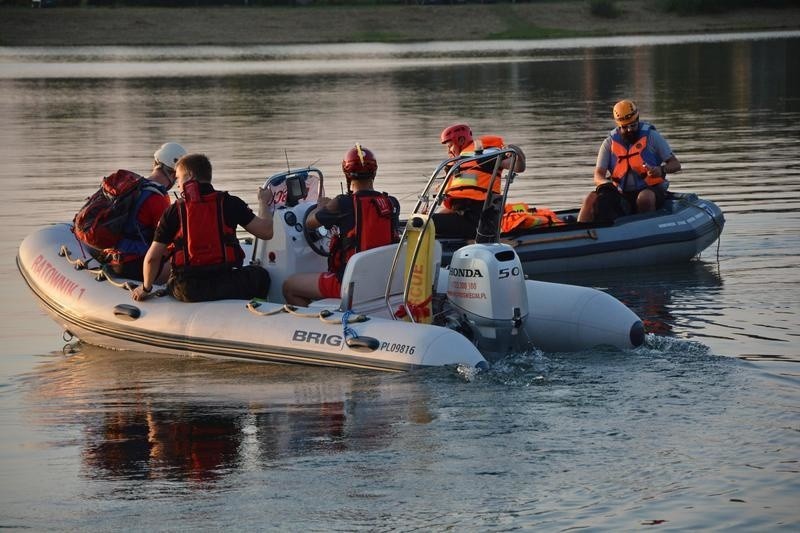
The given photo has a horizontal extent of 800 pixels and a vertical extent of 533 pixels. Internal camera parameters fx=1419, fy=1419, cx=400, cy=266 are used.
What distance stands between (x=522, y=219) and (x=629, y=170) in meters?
1.18

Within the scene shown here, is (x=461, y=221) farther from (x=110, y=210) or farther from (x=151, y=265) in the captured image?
(x=151, y=265)

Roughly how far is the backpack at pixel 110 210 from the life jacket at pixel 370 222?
174cm

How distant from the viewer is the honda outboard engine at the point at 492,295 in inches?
335

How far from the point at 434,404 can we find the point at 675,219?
5325mm

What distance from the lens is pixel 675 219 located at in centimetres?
1250

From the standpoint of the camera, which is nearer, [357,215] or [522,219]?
[357,215]

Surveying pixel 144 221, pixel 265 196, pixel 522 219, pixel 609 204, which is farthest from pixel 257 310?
pixel 609 204

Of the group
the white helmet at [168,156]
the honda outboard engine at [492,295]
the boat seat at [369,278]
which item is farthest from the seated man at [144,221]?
the honda outboard engine at [492,295]

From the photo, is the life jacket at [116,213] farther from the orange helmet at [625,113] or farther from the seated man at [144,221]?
the orange helmet at [625,113]

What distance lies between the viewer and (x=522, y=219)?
40.5 feet

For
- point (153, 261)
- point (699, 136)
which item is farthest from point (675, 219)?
point (699, 136)

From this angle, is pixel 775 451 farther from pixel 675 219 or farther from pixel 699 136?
pixel 699 136

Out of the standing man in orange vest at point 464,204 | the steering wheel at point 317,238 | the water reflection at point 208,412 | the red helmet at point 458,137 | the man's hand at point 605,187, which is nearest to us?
the water reflection at point 208,412

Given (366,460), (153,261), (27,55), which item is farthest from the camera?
(27,55)
